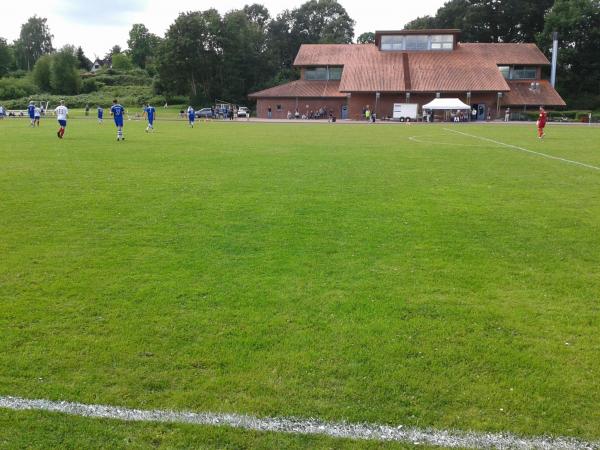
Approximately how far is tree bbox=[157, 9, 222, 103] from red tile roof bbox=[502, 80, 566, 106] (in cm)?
4581

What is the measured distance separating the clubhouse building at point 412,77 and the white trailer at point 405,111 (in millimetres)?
2507

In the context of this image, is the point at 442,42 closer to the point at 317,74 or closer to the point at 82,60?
the point at 317,74

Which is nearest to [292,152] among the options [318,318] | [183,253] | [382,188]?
[382,188]

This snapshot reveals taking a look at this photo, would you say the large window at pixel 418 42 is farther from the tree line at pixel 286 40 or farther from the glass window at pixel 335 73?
the tree line at pixel 286 40

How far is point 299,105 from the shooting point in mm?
70938

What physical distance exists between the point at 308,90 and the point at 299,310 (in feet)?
223

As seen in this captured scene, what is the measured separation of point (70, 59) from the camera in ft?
311

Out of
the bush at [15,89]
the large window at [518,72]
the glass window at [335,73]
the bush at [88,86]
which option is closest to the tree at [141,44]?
the bush at [88,86]

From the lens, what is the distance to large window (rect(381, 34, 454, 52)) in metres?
69.1

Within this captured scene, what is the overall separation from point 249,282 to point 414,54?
6885 cm

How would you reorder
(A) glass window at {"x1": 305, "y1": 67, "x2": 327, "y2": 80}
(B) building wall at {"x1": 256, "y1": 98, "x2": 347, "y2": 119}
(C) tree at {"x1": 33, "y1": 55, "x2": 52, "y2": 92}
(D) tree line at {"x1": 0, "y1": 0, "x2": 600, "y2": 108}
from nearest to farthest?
(B) building wall at {"x1": 256, "y1": 98, "x2": 347, "y2": 119}, (A) glass window at {"x1": 305, "y1": 67, "x2": 327, "y2": 80}, (D) tree line at {"x1": 0, "y1": 0, "x2": 600, "y2": 108}, (C) tree at {"x1": 33, "y1": 55, "x2": 52, "y2": 92}

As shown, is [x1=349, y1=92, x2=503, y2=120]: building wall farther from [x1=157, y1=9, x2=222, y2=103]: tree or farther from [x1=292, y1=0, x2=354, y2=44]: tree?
[x1=292, y1=0, x2=354, y2=44]: tree

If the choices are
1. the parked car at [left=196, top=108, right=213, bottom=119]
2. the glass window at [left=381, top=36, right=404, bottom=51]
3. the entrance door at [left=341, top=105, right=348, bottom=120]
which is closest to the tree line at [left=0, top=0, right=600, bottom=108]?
the parked car at [left=196, top=108, right=213, bottom=119]

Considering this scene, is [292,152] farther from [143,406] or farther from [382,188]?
[143,406]
